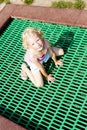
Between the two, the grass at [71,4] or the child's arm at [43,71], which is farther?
the grass at [71,4]

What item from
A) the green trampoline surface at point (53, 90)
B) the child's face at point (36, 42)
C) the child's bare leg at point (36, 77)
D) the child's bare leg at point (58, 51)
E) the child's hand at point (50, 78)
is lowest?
the green trampoline surface at point (53, 90)

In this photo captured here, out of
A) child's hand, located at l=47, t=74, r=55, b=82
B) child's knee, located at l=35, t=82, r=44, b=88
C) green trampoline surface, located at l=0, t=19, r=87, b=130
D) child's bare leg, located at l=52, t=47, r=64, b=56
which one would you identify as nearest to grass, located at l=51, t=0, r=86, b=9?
green trampoline surface, located at l=0, t=19, r=87, b=130

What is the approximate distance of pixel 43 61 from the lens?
14.3ft

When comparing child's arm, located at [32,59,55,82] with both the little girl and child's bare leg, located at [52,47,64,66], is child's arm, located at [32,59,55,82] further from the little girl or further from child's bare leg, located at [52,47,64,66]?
child's bare leg, located at [52,47,64,66]

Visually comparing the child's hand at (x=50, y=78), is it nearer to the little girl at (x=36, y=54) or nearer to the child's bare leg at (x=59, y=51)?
the little girl at (x=36, y=54)

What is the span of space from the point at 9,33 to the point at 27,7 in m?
0.70

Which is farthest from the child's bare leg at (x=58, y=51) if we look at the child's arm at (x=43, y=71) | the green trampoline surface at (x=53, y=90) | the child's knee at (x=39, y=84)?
the child's knee at (x=39, y=84)

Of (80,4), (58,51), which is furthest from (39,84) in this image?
(80,4)

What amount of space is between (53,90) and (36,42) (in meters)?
0.83

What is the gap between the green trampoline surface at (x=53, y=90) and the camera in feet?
12.8

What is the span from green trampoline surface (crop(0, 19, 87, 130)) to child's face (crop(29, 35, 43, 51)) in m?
0.71

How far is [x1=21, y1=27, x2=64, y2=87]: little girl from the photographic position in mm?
3842

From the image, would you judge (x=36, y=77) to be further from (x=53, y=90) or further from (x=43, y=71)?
(x=53, y=90)

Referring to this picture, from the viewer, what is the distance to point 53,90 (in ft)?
14.0
